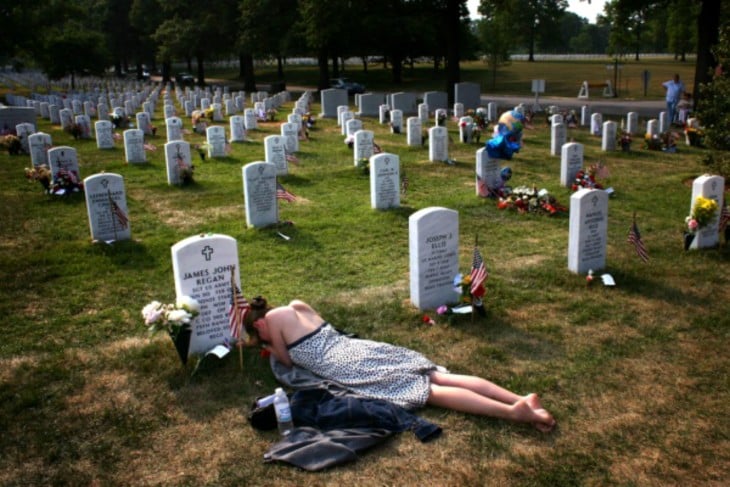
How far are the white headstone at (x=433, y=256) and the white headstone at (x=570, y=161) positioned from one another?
777 cm

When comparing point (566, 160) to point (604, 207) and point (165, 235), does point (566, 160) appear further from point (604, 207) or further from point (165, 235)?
point (165, 235)

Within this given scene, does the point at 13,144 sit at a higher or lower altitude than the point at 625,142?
higher

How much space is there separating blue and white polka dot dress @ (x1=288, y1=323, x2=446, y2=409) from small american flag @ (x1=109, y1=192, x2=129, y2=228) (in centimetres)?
601

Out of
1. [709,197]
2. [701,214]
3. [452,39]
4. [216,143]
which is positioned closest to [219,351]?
[701,214]

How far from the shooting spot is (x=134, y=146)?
1920 cm

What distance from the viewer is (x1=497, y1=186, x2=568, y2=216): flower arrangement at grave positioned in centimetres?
1327

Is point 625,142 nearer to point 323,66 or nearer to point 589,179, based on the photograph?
point 589,179

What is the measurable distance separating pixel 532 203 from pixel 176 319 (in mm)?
8660

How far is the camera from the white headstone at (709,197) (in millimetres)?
10523

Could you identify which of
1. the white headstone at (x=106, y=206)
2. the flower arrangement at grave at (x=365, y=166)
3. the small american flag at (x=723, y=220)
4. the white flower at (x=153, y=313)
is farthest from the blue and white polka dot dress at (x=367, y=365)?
the flower arrangement at grave at (x=365, y=166)

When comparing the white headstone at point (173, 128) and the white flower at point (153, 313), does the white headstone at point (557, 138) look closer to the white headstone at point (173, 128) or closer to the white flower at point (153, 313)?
the white headstone at point (173, 128)

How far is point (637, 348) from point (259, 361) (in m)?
4.23

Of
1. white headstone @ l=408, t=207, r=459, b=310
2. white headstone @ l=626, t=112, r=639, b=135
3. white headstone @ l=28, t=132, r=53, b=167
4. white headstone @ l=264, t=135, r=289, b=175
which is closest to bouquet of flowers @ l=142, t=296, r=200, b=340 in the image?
white headstone @ l=408, t=207, r=459, b=310

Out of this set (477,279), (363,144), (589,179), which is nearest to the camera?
(477,279)
